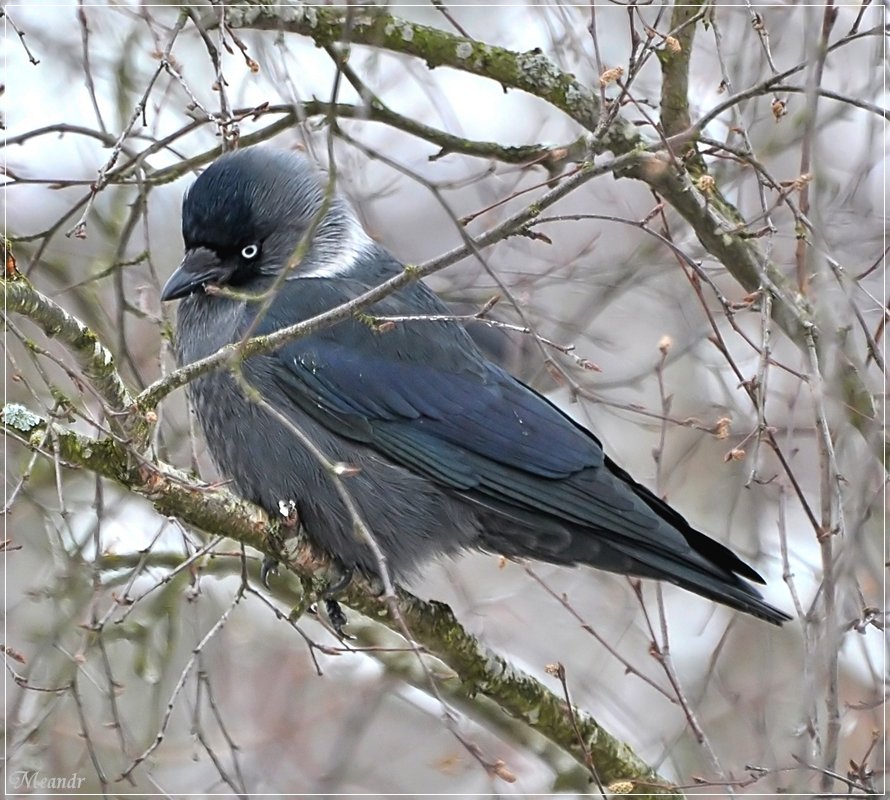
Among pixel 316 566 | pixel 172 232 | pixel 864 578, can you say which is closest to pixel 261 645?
pixel 172 232

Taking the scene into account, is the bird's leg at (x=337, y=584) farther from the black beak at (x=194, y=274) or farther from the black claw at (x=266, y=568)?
the black beak at (x=194, y=274)

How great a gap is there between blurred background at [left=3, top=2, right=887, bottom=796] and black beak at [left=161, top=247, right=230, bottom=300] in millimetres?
Answer: 160

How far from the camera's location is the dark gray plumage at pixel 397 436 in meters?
4.61

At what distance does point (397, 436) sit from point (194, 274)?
42.6 inches

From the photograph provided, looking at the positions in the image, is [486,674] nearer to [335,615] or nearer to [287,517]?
[335,615]

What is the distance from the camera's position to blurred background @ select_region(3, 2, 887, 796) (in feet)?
12.3

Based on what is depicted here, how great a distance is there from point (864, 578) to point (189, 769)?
15.9 ft

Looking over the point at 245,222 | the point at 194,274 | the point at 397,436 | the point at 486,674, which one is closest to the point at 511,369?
the point at 397,436

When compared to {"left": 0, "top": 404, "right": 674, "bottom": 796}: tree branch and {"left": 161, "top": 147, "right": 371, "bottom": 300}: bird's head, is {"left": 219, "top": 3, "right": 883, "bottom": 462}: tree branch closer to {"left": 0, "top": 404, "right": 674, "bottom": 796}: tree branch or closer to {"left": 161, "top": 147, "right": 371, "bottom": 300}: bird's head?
{"left": 161, "top": 147, "right": 371, "bottom": 300}: bird's head

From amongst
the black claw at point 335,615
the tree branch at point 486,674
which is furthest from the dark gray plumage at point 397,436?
the black claw at point 335,615

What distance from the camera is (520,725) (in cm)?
534

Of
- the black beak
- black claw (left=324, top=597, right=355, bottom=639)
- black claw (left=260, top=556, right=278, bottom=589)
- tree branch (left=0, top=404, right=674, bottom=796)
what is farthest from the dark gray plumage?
black claw (left=260, top=556, right=278, bottom=589)

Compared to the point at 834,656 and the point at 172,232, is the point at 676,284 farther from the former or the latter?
the point at 834,656

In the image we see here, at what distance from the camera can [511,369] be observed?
6098mm
